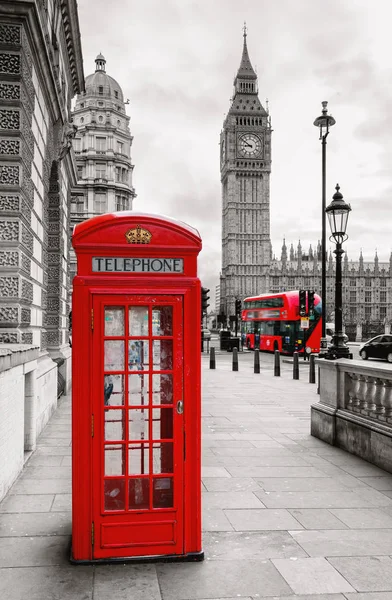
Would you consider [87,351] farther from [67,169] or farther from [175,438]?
[67,169]

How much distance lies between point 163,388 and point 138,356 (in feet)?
Answer: 0.95

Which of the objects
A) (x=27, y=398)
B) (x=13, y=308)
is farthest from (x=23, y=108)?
Answer: (x=27, y=398)

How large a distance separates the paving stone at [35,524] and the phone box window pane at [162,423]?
1.27 metres

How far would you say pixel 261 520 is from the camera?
493cm

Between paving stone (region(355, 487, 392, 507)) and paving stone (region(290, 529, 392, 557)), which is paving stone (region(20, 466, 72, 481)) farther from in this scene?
paving stone (region(355, 487, 392, 507))

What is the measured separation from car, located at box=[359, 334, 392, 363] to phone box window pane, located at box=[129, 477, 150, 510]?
25.1 m

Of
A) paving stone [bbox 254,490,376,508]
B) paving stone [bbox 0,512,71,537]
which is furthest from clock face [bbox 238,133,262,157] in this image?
paving stone [bbox 0,512,71,537]

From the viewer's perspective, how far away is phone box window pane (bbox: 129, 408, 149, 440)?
4.07 m

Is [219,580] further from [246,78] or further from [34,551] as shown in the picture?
[246,78]

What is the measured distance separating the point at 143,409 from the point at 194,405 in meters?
0.36

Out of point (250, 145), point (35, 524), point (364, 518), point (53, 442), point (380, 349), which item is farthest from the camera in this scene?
point (250, 145)

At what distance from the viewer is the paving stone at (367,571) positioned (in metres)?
3.68

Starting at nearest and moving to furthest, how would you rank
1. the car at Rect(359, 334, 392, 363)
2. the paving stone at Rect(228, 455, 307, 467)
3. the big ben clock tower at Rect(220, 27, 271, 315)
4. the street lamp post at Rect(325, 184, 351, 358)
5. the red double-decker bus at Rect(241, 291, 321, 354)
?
the paving stone at Rect(228, 455, 307, 467) < the street lamp post at Rect(325, 184, 351, 358) < the car at Rect(359, 334, 392, 363) < the red double-decker bus at Rect(241, 291, 321, 354) < the big ben clock tower at Rect(220, 27, 271, 315)

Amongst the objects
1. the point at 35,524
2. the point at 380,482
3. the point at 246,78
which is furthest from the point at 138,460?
the point at 246,78
